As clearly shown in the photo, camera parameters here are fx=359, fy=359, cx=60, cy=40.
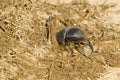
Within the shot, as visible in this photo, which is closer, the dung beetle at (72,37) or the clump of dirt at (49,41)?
the clump of dirt at (49,41)

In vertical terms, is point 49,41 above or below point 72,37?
below

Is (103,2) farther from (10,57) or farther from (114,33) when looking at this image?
(10,57)

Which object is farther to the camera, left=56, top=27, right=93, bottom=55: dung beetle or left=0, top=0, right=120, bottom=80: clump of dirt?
left=56, top=27, right=93, bottom=55: dung beetle

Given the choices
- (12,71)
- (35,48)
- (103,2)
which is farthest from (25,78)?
(103,2)

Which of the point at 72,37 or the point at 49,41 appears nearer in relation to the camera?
the point at 72,37
